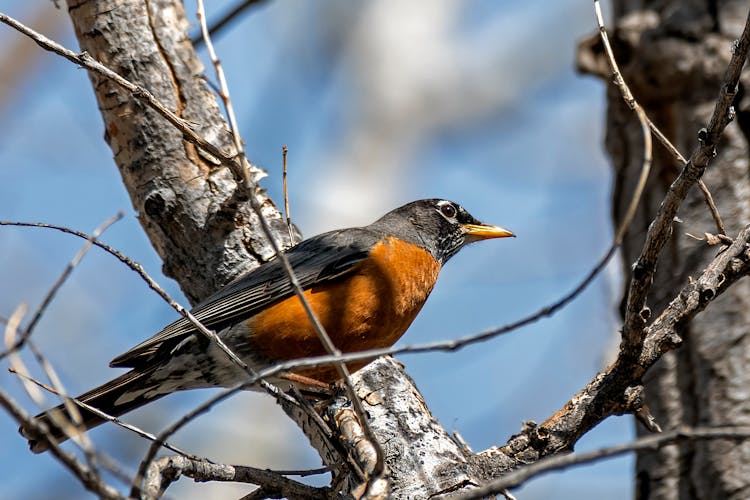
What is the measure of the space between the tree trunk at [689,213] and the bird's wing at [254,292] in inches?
60.3

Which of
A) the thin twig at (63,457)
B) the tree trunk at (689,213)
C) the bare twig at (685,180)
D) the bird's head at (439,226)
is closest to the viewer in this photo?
the thin twig at (63,457)

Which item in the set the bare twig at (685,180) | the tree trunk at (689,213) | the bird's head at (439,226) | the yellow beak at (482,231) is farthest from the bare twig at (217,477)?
the yellow beak at (482,231)

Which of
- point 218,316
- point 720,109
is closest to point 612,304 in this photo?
point 218,316

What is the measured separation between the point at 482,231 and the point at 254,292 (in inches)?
73.4

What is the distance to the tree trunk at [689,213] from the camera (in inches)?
152

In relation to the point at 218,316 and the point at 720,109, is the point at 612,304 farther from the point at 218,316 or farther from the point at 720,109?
the point at 720,109

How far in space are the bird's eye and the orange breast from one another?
1074mm

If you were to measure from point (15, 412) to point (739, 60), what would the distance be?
85.3 inches

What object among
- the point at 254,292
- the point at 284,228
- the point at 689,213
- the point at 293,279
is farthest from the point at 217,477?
the point at 689,213

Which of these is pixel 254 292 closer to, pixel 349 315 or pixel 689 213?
pixel 349 315

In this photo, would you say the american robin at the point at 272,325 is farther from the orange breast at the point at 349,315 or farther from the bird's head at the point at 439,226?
the bird's head at the point at 439,226

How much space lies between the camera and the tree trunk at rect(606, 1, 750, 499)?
3869 mm

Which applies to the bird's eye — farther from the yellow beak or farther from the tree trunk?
the tree trunk

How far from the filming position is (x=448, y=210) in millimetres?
5371
